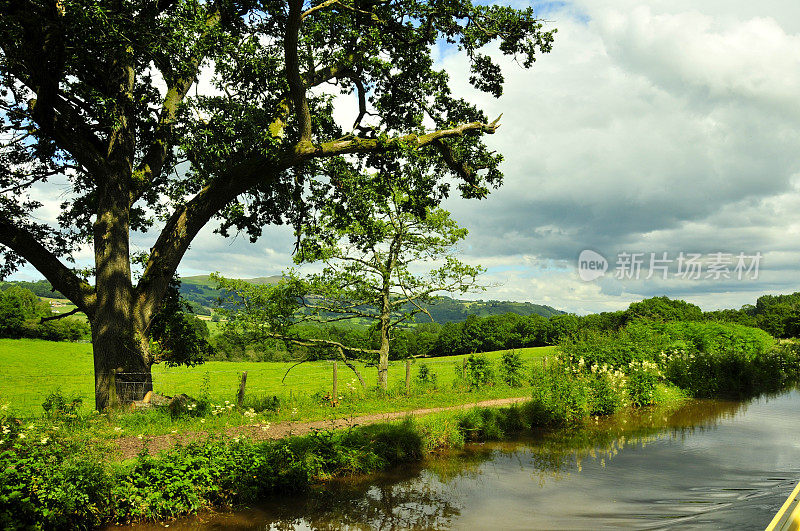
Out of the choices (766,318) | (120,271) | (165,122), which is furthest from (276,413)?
(766,318)

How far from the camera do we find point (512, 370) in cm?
2191

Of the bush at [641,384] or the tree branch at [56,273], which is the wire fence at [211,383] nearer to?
the tree branch at [56,273]

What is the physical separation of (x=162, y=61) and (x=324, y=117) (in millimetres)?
5594

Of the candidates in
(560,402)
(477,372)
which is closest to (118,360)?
(560,402)

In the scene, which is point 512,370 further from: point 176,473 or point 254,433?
point 176,473

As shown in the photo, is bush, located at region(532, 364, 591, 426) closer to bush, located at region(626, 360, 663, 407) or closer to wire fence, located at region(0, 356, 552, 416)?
bush, located at region(626, 360, 663, 407)

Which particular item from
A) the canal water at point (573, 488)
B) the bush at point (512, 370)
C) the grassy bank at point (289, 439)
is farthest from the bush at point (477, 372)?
the canal water at point (573, 488)

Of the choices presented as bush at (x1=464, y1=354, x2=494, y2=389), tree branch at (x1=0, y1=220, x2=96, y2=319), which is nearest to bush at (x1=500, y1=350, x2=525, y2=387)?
bush at (x1=464, y1=354, x2=494, y2=389)

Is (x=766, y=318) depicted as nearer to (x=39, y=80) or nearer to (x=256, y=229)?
(x=256, y=229)

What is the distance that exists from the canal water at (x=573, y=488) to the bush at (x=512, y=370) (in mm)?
6791

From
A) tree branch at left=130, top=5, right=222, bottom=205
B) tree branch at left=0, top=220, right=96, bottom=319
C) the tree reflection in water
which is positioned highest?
tree branch at left=130, top=5, right=222, bottom=205

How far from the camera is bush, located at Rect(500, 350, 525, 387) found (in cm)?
2175

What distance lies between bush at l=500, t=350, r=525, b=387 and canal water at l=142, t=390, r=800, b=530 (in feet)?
22.3

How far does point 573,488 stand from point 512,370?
12299 millimetres
